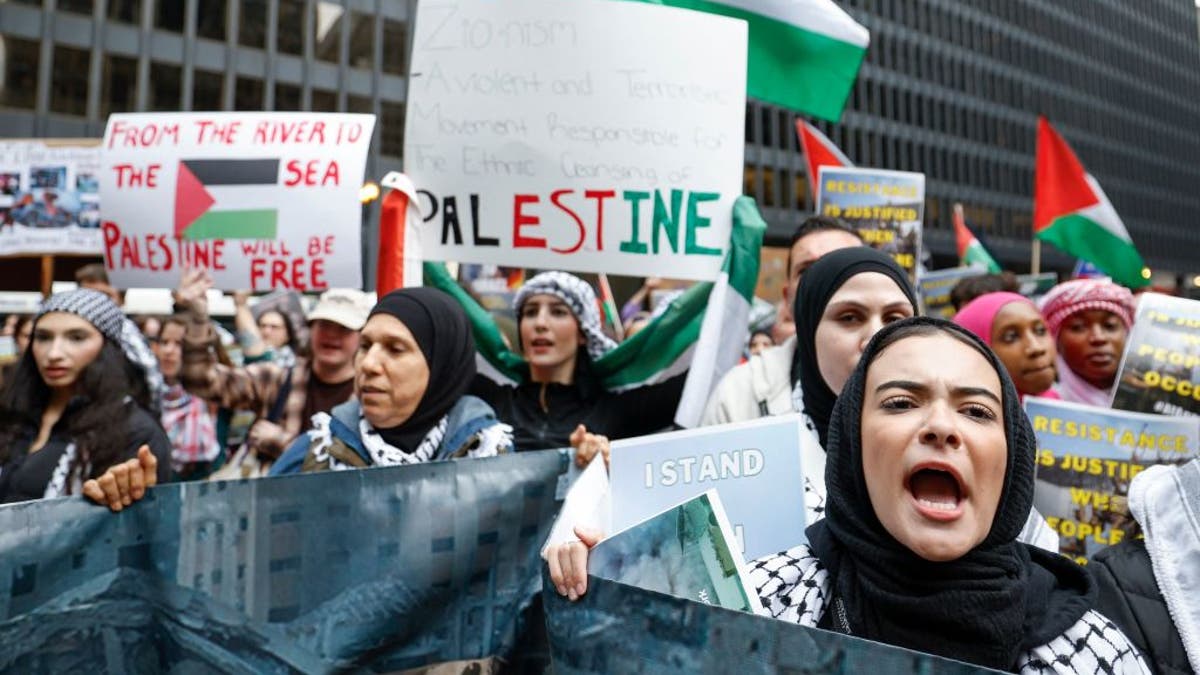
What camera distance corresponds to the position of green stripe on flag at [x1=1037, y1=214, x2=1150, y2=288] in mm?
7480

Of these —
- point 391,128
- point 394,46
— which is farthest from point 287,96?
point 394,46

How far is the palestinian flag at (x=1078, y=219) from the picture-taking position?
750 cm

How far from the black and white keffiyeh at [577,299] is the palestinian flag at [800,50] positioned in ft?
4.49

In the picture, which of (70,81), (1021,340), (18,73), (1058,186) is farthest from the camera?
(70,81)

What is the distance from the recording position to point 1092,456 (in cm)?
260

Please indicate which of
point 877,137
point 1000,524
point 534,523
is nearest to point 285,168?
point 534,523

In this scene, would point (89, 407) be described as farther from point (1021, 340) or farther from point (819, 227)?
point (1021, 340)

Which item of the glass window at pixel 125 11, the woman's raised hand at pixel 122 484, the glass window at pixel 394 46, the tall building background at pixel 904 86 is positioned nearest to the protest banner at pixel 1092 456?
the woman's raised hand at pixel 122 484

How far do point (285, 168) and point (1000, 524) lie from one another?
362 centimetres

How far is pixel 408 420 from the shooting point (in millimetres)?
2650

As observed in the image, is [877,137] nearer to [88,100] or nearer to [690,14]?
[88,100]

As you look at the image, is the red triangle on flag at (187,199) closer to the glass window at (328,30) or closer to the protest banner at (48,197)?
the protest banner at (48,197)

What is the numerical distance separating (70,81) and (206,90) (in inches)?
159

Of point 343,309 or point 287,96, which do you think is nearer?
point 343,309
